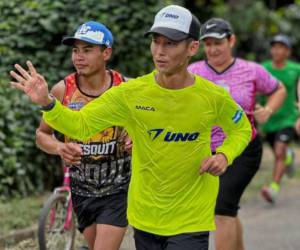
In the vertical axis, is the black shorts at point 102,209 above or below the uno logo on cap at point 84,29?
below

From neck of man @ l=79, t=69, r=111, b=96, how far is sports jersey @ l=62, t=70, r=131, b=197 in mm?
42

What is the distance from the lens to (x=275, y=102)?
7195 mm

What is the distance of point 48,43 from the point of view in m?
10.3

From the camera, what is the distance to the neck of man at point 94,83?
18.8 feet

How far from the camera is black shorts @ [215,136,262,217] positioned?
20.9 ft

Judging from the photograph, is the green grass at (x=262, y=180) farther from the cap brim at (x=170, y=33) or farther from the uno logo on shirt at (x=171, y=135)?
the cap brim at (x=170, y=33)

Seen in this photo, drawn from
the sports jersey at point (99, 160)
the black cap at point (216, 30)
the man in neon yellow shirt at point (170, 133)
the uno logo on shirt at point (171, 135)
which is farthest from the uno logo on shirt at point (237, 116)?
the black cap at point (216, 30)

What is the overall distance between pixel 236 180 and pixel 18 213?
3.02 metres

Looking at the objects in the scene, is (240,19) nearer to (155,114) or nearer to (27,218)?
(27,218)

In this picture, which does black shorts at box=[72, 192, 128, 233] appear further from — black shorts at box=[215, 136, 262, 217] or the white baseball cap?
the white baseball cap

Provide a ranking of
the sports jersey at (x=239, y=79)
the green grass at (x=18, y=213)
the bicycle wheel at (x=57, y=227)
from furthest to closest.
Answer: the green grass at (x=18, y=213) < the bicycle wheel at (x=57, y=227) < the sports jersey at (x=239, y=79)

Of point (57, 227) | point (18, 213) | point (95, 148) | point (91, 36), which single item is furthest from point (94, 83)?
point (18, 213)

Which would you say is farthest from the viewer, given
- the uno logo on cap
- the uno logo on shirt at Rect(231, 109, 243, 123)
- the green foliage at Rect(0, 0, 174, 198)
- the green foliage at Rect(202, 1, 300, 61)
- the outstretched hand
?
the green foliage at Rect(202, 1, 300, 61)

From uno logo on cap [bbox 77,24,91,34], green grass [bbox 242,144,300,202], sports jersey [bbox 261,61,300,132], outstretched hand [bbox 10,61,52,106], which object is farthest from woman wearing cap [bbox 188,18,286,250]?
green grass [bbox 242,144,300,202]
